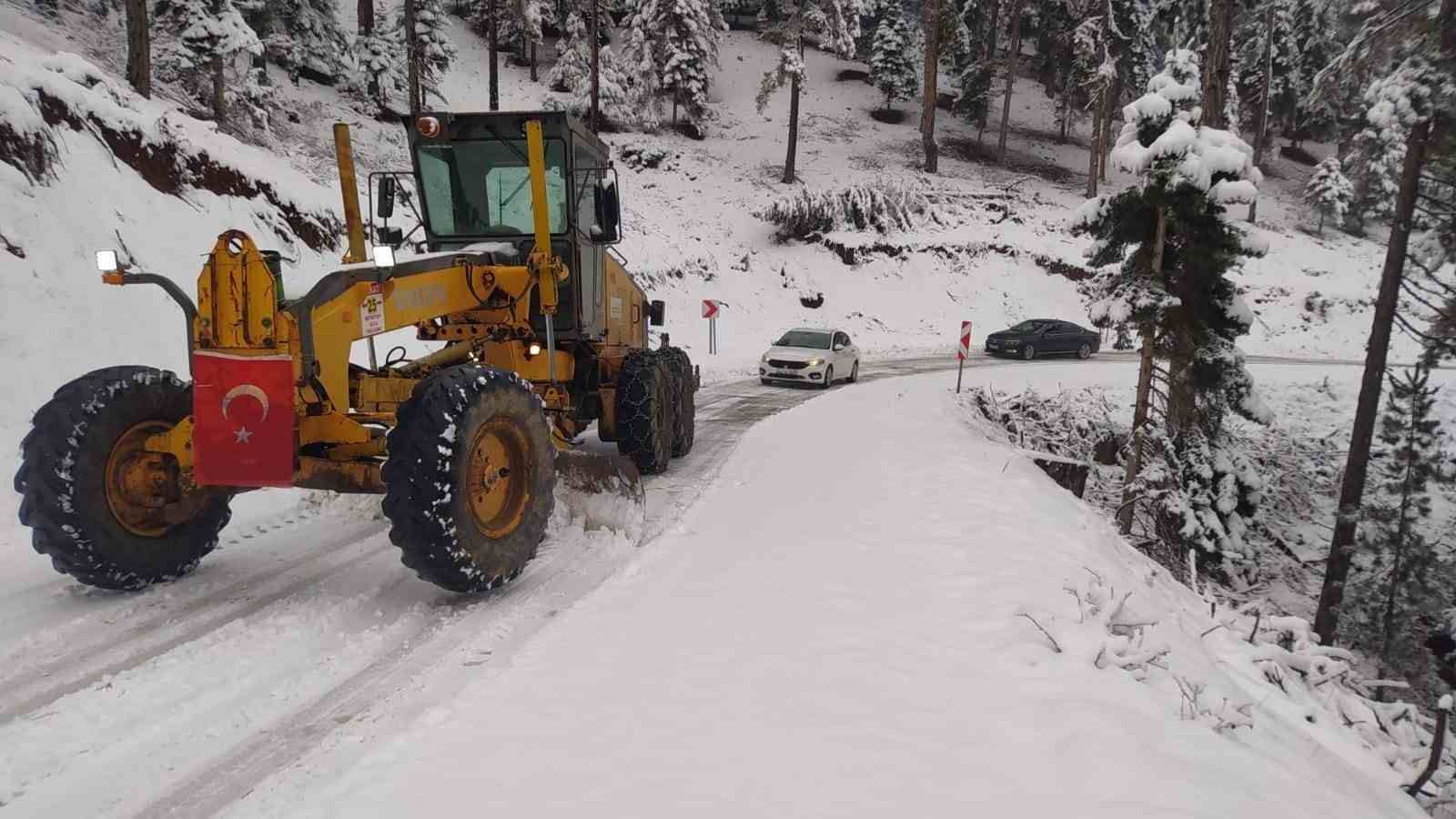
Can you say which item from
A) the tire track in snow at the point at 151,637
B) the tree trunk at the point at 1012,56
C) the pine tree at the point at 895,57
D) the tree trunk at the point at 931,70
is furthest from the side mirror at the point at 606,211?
the pine tree at the point at 895,57

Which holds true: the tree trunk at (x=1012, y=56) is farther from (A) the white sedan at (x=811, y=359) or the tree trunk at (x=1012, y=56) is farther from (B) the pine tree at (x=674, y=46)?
(A) the white sedan at (x=811, y=359)

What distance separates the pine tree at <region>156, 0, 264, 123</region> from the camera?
19.5 meters

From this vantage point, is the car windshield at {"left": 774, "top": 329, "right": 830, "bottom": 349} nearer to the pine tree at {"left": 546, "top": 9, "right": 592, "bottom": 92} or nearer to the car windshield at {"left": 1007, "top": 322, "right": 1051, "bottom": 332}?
the car windshield at {"left": 1007, "top": 322, "right": 1051, "bottom": 332}

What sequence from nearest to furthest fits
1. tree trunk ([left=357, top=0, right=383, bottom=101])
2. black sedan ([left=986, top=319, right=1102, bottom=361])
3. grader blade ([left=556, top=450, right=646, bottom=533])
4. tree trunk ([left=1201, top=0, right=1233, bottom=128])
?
grader blade ([left=556, top=450, right=646, bottom=533]), tree trunk ([left=1201, top=0, right=1233, bottom=128]), black sedan ([left=986, top=319, right=1102, bottom=361]), tree trunk ([left=357, top=0, right=383, bottom=101])

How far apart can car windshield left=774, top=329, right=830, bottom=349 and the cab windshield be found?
42.2 feet

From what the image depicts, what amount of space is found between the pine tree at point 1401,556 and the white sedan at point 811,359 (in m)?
10.7

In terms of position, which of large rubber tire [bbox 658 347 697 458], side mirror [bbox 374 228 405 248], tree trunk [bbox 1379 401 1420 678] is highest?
side mirror [bbox 374 228 405 248]

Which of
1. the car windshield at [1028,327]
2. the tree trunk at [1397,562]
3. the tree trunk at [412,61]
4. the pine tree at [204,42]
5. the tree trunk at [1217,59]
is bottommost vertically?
the tree trunk at [1397,562]

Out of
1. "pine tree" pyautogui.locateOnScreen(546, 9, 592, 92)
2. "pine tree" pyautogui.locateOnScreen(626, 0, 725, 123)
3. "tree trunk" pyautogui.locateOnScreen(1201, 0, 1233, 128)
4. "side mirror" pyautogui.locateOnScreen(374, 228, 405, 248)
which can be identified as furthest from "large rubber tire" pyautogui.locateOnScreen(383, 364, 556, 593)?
"pine tree" pyautogui.locateOnScreen(626, 0, 725, 123)

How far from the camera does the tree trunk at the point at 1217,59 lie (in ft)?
42.6

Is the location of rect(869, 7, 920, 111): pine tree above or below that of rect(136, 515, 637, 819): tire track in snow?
above

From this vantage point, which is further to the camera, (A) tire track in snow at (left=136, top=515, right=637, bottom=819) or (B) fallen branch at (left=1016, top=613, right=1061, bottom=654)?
(B) fallen branch at (left=1016, top=613, right=1061, bottom=654)

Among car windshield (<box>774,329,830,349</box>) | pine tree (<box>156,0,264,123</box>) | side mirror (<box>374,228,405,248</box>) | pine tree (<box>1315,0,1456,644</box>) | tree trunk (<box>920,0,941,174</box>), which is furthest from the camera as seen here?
tree trunk (<box>920,0,941,174</box>)

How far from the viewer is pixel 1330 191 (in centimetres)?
4100
